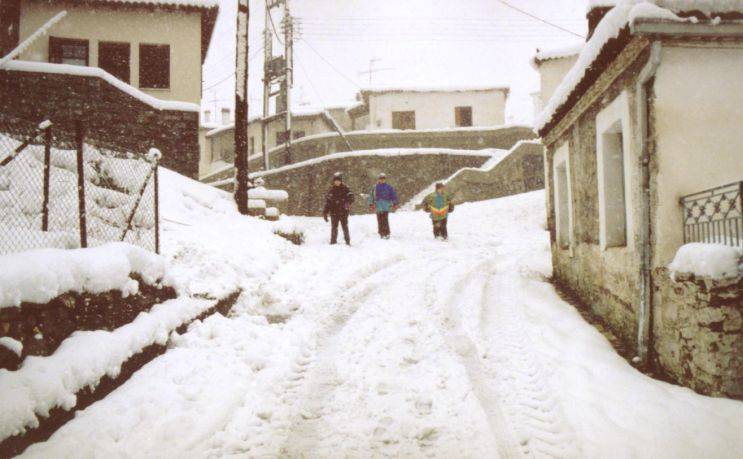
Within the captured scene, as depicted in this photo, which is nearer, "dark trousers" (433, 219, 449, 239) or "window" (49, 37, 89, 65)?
"dark trousers" (433, 219, 449, 239)

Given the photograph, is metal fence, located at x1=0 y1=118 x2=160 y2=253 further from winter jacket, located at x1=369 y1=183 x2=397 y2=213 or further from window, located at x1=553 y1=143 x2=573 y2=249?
window, located at x1=553 y1=143 x2=573 y2=249

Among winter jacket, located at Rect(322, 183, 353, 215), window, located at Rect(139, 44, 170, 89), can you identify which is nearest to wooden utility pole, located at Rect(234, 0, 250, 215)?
winter jacket, located at Rect(322, 183, 353, 215)

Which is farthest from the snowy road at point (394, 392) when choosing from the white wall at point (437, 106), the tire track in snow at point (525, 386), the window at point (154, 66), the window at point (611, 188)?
the white wall at point (437, 106)

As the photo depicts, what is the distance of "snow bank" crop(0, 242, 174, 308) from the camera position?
11.8 feet

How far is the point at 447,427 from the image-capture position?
3928 mm

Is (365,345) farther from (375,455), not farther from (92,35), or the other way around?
(92,35)

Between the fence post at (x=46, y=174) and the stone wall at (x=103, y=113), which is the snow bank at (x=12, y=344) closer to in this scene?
the fence post at (x=46, y=174)

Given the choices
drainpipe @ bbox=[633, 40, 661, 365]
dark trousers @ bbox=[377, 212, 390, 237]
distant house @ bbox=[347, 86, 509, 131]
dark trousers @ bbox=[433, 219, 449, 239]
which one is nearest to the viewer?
drainpipe @ bbox=[633, 40, 661, 365]

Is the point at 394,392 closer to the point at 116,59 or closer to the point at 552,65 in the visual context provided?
the point at 116,59

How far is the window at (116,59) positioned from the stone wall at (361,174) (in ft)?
27.6

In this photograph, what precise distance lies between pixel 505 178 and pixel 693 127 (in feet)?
63.3

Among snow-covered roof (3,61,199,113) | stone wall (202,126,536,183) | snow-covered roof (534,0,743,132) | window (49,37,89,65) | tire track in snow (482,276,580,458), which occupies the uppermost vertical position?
window (49,37,89,65)

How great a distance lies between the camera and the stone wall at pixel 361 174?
24.3m

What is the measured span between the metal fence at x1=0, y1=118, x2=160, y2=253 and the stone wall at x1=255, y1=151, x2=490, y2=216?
51.6ft
